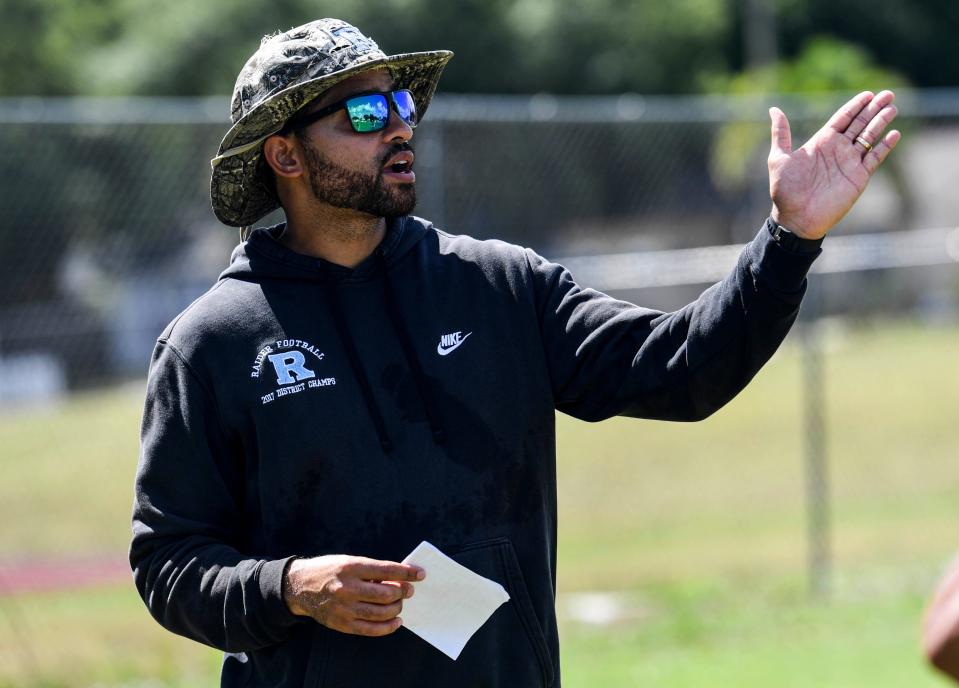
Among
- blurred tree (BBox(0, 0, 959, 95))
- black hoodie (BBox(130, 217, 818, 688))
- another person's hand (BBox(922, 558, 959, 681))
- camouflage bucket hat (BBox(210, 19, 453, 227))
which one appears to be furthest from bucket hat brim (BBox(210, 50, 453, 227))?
blurred tree (BBox(0, 0, 959, 95))

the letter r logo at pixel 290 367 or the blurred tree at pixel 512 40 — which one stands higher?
the blurred tree at pixel 512 40

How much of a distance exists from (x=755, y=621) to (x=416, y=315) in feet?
16.8

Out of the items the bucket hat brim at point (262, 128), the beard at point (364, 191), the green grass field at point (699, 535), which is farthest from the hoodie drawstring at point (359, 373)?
the green grass field at point (699, 535)

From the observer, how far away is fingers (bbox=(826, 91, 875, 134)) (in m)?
2.72

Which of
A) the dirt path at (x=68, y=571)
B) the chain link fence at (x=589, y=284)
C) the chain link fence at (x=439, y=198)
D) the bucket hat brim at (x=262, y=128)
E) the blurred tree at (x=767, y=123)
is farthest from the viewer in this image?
the blurred tree at (x=767, y=123)

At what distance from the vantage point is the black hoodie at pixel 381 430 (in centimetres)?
284

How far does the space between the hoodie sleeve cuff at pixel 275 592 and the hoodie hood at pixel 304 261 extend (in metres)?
0.65

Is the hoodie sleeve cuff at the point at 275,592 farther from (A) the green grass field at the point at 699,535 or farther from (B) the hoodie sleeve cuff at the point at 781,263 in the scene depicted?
(A) the green grass field at the point at 699,535

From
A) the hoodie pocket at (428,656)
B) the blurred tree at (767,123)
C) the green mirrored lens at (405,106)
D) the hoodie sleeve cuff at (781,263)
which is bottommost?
the hoodie pocket at (428,656)

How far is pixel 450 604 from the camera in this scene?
2822 mm

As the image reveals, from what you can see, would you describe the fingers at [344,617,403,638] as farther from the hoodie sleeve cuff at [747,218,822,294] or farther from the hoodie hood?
the hoodie sleeve cuff at [747,218,822,294]

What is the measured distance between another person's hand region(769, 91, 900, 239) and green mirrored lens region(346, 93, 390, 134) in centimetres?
86

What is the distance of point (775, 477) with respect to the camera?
1078 cm

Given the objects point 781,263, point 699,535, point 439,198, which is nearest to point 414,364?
point 781,263
